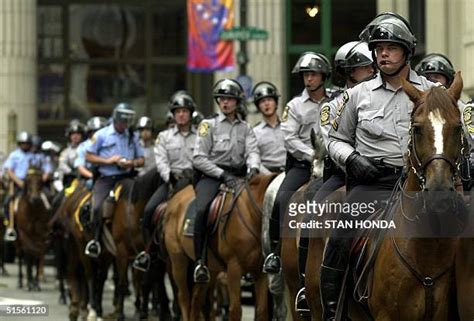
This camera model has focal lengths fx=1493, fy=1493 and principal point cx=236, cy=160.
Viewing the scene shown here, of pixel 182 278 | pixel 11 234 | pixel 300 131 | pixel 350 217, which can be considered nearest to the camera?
pixel 350 217

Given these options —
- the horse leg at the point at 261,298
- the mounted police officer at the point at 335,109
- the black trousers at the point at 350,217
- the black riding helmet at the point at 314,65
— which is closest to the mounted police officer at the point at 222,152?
the horse leg at the point at 261,298

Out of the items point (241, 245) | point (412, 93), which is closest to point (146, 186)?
point (241, 245)

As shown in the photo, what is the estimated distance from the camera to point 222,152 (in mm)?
16484

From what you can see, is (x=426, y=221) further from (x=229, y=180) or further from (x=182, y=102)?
(x=182, y=102)

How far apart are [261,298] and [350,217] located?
17.6 ft

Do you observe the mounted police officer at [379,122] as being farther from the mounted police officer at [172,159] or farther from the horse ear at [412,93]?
the mounted police officer at [172,159]

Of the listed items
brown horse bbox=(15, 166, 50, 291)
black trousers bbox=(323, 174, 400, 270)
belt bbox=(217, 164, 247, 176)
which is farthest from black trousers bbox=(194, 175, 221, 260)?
brown horse bbox=(15, 166, 50, 291)

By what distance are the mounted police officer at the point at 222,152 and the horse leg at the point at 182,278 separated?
0.90 meters

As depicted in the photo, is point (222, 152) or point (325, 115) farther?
point (222, 152)

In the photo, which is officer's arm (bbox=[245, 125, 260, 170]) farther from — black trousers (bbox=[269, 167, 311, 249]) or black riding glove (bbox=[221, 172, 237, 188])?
black trousers (bbox=[269, 167, 311, 249])

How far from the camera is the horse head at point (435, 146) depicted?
8.52 meters

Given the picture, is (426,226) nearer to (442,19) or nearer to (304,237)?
(304,237)

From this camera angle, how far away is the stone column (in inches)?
1607

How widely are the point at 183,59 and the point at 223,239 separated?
→ 2765 centimetres
